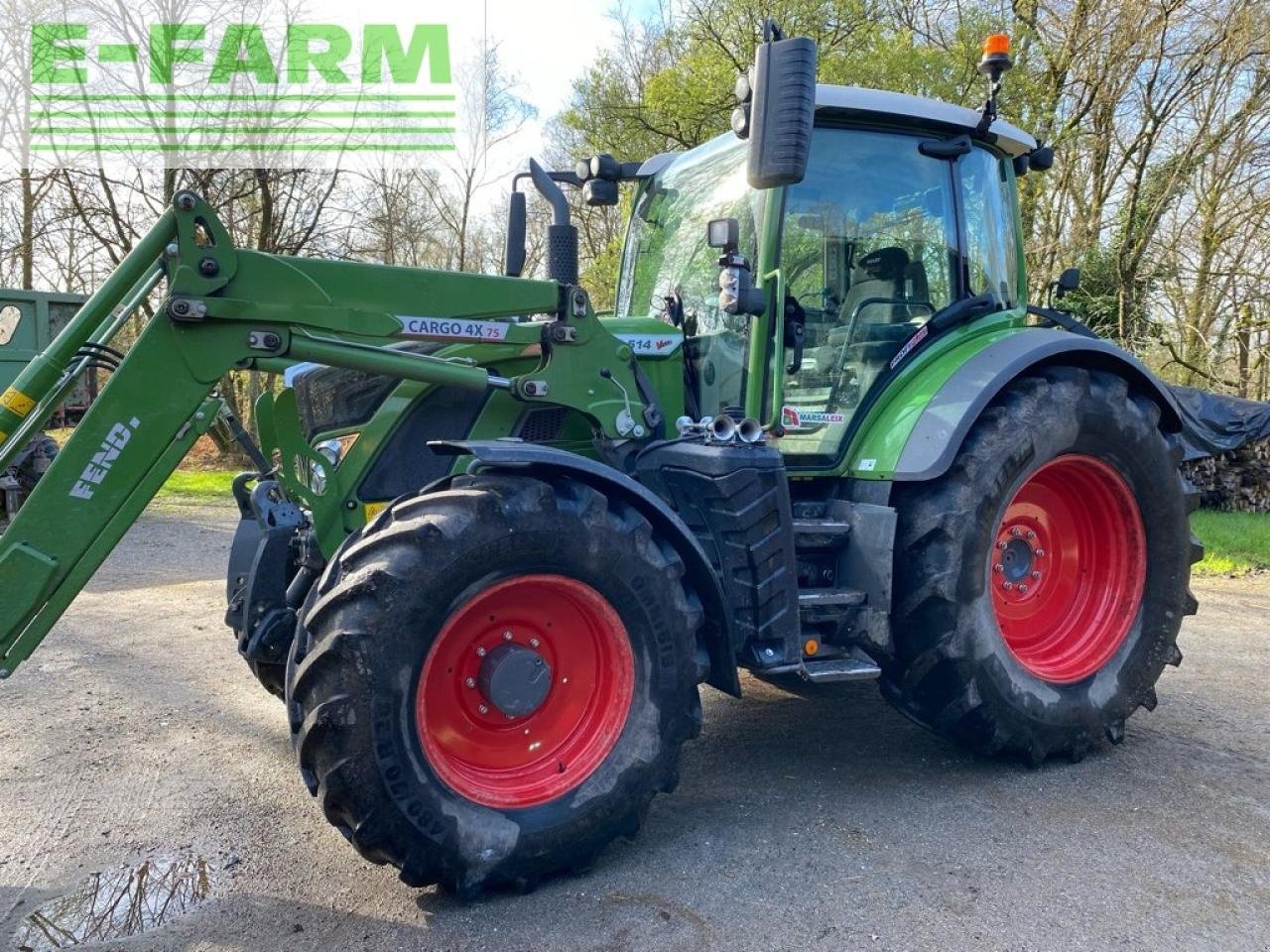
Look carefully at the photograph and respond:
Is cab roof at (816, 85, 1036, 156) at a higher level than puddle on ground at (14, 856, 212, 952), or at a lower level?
higher

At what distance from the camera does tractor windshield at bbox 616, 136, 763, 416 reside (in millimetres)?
3910

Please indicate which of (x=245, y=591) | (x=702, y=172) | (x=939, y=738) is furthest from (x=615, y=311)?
(x=939, y=738)

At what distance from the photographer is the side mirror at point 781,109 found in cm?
298

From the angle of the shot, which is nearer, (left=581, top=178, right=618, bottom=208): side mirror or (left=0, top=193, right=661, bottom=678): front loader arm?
(left=0, top=193, right=661, bottom=678): front loader arm

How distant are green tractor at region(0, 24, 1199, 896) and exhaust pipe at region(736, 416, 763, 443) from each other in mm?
38

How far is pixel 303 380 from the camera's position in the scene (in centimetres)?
388

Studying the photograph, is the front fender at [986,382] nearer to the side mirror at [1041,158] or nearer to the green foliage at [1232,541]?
the side mirror at [1041,158]

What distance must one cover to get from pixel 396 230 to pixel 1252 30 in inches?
634

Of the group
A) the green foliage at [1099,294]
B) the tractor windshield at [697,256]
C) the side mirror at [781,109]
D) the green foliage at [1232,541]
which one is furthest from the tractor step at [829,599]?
the green foliage at [1099,294]

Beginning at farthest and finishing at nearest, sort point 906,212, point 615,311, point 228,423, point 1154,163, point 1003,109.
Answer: point 1154,163
point 1003,109
point 615,311
point 906,212
point 228,423

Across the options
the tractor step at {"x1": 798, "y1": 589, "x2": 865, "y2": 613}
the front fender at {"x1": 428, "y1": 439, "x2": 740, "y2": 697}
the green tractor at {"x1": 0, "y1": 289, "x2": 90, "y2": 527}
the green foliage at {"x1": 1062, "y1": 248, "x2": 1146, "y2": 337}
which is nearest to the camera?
the front fender at {"x1": 428, "y1": 439, "x2": 740, "y2": 697}

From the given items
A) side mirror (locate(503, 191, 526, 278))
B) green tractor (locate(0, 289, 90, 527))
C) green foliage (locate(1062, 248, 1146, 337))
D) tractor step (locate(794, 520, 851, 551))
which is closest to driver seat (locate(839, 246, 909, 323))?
tractor step (locate(794, 520, 851, 551))

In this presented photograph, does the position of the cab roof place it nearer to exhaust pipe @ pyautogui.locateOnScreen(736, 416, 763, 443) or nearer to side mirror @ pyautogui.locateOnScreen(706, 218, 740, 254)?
side mirror @ pyautogui.locateOnScreen(706, 218, 740, 254)

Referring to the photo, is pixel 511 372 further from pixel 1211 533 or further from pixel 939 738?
pixel 1211 533
